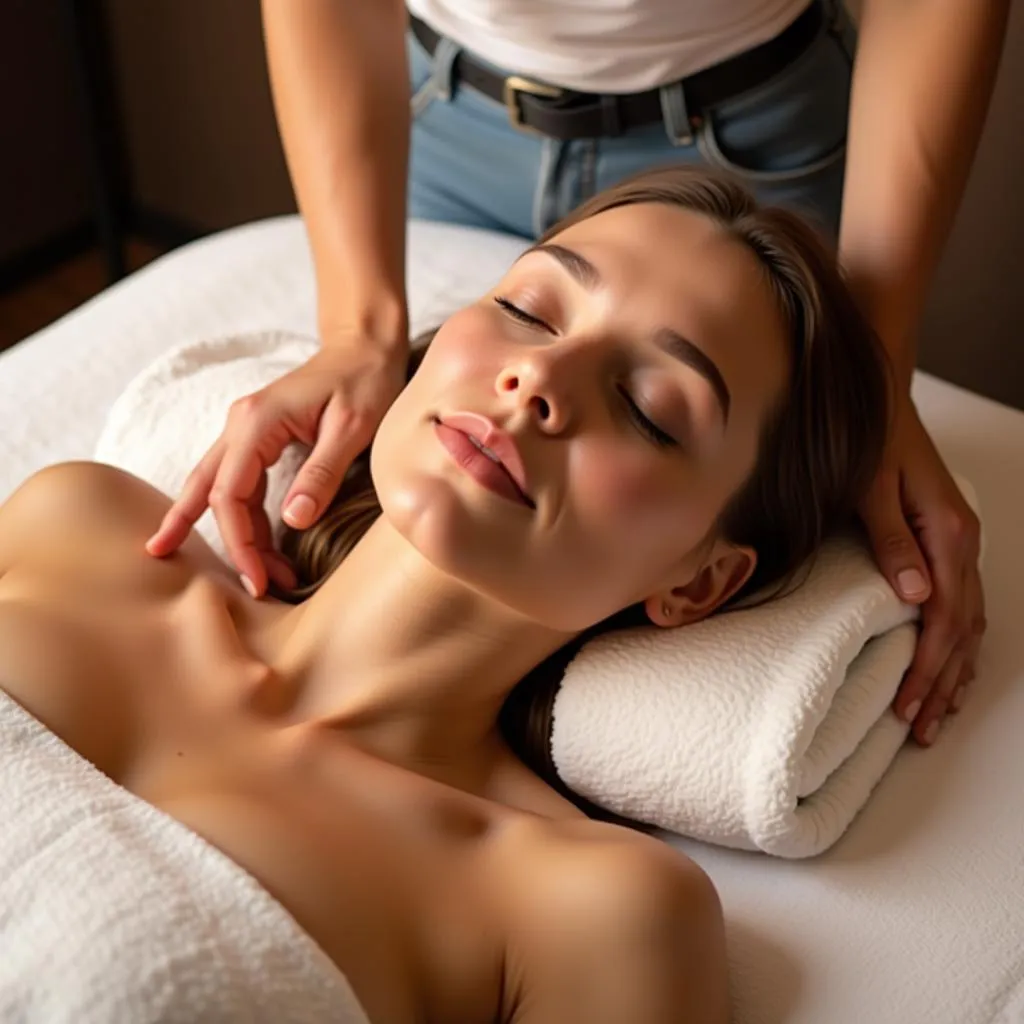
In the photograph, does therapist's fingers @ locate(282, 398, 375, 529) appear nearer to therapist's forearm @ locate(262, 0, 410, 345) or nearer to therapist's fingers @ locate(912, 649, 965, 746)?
therapist's forearm @ locate(262, 0, 410, 345)

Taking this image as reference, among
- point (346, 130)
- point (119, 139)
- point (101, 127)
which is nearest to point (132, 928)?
point (346, 130)

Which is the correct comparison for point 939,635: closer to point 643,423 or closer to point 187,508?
point 643,423

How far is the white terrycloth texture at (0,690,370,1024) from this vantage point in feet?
2.36

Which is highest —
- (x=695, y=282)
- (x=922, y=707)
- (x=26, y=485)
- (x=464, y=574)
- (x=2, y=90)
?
(x=695, y=282)

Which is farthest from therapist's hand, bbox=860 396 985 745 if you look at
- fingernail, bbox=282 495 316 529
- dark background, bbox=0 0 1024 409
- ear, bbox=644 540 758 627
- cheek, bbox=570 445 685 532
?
dark background, bbox=0 0 1024 409

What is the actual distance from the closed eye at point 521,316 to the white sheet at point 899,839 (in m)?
0.42

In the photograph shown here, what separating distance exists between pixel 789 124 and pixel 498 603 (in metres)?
0.67

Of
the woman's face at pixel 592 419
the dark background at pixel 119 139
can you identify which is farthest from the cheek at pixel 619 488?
the dark background at pixel 119 139

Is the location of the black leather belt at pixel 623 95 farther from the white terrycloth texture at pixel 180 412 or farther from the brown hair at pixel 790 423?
the white terrycloth texture at pixel 180 412

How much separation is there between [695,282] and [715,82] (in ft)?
1.45

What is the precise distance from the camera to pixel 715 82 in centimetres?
132

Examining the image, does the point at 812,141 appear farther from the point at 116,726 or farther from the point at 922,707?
the point at 116,726

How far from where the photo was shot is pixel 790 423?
101 cm

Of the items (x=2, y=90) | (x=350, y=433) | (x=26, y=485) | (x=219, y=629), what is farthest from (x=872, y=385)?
(x=2, y=90)
